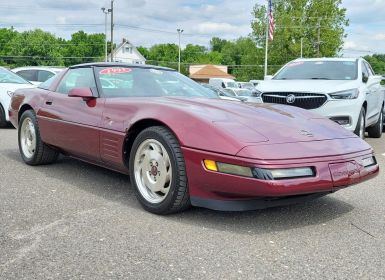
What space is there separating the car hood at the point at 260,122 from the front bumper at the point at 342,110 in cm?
274

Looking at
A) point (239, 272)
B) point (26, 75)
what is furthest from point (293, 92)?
point (26, 75)

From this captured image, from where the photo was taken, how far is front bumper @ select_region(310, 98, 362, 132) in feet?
22.9

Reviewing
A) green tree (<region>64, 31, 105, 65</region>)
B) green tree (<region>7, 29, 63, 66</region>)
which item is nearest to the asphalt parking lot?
green tree (<region>7, 29, 63, 66</region>)

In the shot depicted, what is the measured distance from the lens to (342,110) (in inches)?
277

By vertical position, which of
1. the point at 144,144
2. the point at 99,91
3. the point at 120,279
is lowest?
the point at 120,279

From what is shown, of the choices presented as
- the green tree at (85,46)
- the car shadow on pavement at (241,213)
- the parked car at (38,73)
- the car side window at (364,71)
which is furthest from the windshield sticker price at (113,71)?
the green tree at (85,46)

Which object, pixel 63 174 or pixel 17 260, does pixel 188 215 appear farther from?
pixel 63 174

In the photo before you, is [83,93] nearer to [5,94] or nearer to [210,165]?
[210,165]

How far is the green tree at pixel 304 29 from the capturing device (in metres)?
50.1

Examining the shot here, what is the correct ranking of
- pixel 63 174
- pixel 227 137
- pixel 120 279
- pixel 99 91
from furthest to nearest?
pixel 63 174, pixel 99 91, pixel 227 137, pixel 120 279

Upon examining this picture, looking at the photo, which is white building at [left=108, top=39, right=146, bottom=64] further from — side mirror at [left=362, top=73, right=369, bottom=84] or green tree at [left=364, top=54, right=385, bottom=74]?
side mirror at [left=362, top=73, right=369, bottom=84]

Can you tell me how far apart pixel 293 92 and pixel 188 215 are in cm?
402

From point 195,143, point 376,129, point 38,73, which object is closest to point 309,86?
point 376,129

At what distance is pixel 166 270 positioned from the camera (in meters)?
2.70
